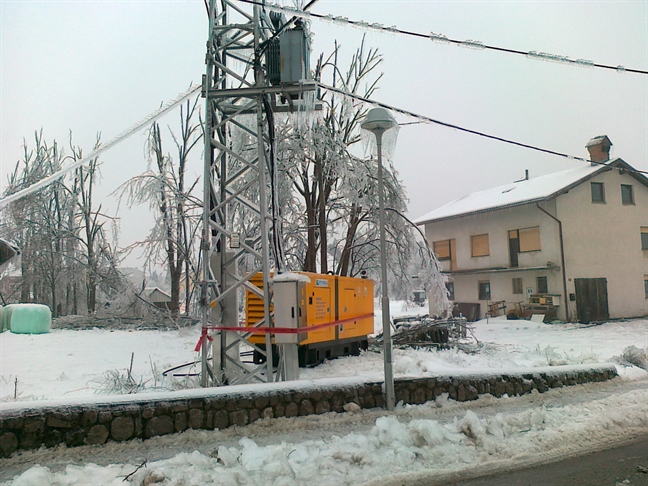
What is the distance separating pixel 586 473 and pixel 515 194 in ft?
86.0

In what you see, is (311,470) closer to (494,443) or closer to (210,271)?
(494,443)

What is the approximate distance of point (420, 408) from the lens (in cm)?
725

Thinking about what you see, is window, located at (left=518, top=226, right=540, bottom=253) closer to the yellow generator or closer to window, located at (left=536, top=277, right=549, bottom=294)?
window, located at (left=536, top=277, right=549, bottom=294)

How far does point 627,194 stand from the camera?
28234mm

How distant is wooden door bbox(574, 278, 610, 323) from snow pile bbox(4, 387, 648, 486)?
750 inches

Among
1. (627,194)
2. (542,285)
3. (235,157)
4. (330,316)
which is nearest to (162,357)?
(330,316)

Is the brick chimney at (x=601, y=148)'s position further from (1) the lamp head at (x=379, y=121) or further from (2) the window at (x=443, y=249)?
(1) the lamp head at (x=379, y=121)

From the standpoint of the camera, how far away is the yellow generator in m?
10.8

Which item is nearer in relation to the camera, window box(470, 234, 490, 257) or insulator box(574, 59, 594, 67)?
insulator box(574, 59, 594, 67)

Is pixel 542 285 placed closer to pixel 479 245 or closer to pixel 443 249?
pixel 479 245

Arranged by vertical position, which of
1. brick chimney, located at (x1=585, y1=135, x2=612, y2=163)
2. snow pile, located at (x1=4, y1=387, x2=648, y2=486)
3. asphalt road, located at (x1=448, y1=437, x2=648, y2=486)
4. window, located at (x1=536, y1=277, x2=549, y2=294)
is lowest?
asphalt road, located at (x1=448, y1=437, x2=648, y2=486)

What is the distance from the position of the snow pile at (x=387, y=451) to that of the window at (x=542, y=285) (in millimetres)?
19912

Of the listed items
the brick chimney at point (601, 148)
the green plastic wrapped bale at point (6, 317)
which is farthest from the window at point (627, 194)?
the green plastic wrapped bale at point (6, 317)

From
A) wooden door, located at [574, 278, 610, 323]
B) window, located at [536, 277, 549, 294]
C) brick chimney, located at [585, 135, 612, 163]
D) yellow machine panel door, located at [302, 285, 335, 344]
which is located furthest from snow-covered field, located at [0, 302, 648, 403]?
brick chimney, located at [585, 135, 612, 163]
